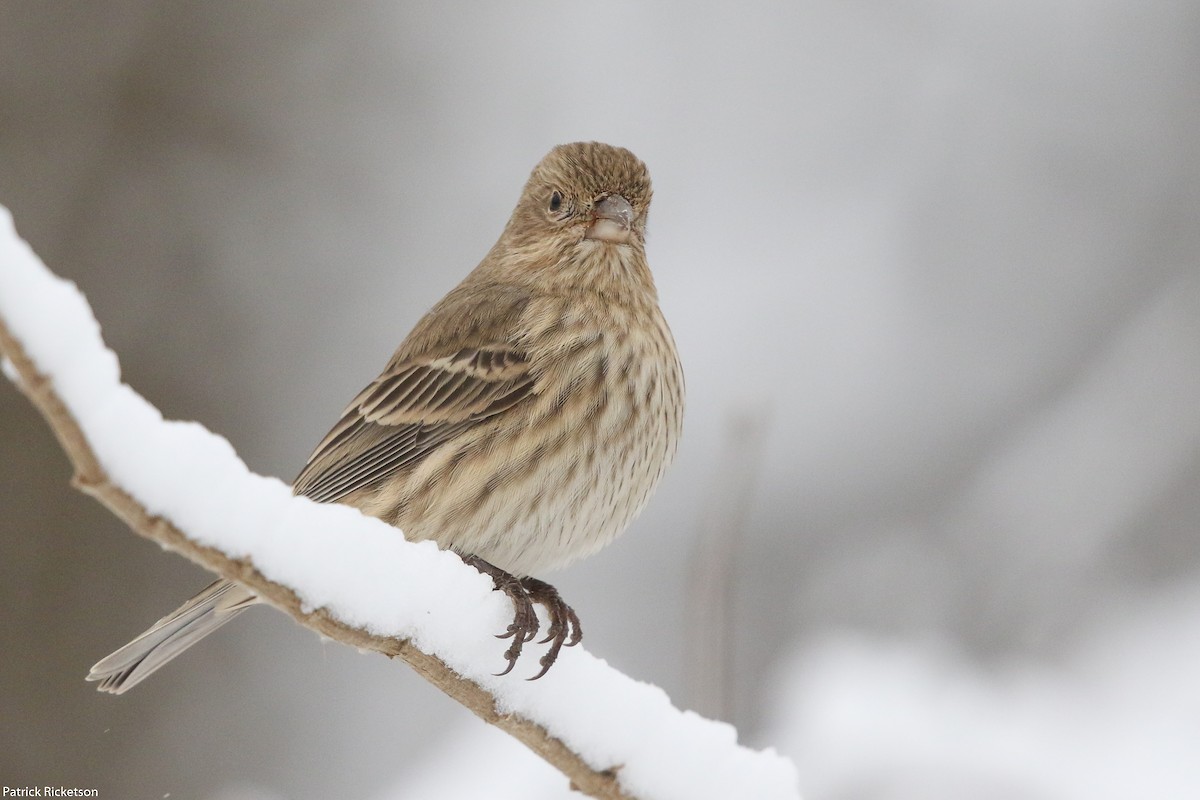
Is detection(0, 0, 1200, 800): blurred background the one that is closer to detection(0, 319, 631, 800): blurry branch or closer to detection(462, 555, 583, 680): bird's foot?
detection(462, 555, 583, 680): bird's foot

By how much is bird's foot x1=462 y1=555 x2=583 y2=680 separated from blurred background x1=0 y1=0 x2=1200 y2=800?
2694 mm

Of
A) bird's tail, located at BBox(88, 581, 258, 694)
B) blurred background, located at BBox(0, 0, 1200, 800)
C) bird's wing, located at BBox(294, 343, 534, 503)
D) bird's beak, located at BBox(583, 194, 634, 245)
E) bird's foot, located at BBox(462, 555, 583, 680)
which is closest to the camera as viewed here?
bird's foot, located at BBox(462, 555, 583, 680)

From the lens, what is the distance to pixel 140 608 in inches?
309

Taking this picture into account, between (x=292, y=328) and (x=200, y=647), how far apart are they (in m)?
2.27

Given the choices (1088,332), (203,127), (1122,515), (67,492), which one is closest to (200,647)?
(67,492)

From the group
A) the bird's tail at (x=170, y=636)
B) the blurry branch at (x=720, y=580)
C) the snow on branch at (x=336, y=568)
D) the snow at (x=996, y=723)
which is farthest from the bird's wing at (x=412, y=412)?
the snow at (x=996, y=723)

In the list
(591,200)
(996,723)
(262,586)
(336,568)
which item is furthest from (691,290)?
(262,586)

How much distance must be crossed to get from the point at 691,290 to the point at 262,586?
23.5 ft

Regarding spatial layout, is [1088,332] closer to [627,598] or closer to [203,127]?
[627,598]

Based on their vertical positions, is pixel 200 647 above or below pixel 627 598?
below

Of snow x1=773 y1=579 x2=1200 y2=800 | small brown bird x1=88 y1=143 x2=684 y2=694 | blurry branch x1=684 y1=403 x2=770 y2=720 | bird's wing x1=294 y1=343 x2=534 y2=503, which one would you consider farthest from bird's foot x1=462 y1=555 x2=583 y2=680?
snow x1=773 y1=579 x2=1200 y2=800

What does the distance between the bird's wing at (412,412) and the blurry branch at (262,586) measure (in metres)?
1.65

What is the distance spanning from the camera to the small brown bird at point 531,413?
3.96 metres

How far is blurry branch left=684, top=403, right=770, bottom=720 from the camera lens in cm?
314
